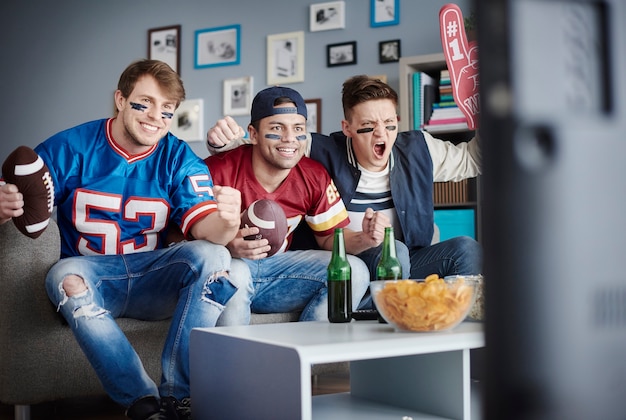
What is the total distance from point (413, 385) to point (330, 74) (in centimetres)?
297

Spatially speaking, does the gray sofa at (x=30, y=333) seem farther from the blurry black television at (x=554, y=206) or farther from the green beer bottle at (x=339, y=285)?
the blurry black television at (x=554, y=206)

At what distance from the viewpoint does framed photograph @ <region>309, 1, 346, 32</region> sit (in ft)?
13.9

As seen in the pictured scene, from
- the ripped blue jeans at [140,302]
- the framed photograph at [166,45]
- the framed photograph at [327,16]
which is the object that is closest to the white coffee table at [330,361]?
the ripped blue jeans at [140,302]

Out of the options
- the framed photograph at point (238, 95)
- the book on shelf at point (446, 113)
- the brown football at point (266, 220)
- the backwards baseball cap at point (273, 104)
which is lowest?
the brown football at point (266, 220)

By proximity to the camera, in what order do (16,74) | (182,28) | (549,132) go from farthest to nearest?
(16,74), (182,28), (549,132)

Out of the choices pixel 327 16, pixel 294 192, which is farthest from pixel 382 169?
pixel 327 16

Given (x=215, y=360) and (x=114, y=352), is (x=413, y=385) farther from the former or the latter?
(x=114, y=352)

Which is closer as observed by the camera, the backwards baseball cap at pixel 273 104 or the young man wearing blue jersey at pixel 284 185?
the young man wearing blue jersey at pixel 284 185

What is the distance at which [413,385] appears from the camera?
5.16ft

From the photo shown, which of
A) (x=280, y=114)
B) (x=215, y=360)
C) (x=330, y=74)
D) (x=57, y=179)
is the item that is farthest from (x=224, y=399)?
(x=330, y=74)

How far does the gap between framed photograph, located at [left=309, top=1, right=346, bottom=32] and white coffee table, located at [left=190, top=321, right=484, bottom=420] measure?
2879 mm

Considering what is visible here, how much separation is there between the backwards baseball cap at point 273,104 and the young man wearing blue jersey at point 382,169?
0.42 ft

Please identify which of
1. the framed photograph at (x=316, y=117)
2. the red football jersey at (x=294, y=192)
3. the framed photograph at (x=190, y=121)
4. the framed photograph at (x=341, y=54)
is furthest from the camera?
the framed photograph at (x=190, y=121)

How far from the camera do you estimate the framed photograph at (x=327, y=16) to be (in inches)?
167
